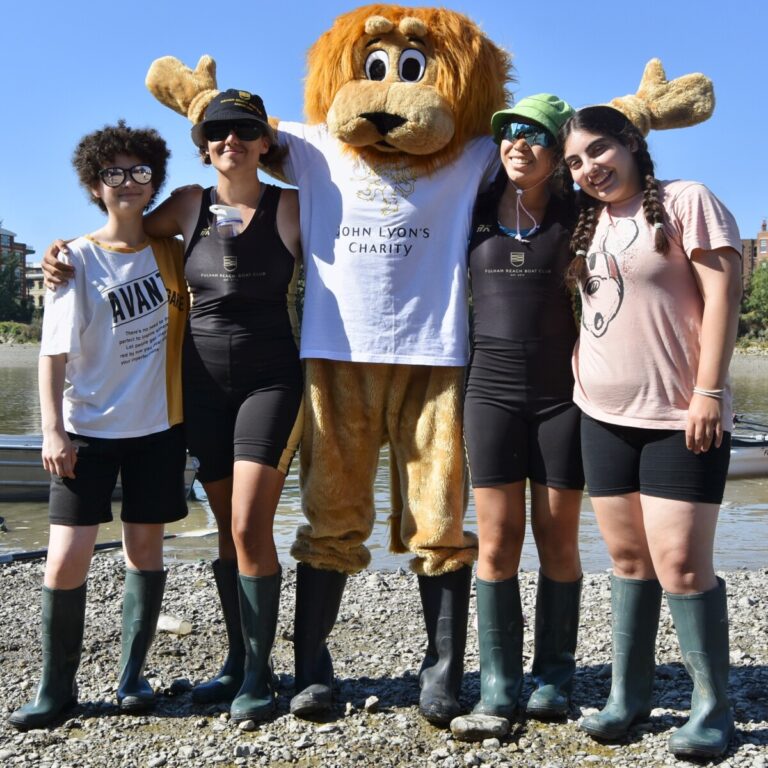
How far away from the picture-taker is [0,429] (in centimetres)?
1769

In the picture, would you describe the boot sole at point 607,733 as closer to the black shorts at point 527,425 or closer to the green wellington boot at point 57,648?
the black shorts at point 527,425

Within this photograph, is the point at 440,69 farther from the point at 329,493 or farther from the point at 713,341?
the point at 329,493

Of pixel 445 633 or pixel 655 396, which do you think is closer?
pixel 655 396

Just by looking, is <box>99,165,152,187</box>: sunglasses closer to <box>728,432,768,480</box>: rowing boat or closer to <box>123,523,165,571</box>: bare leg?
<box>123,523,165,571</box>: bare leg

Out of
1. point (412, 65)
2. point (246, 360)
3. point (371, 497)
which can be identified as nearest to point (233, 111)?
point (412, 65)

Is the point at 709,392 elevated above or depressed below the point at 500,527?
above

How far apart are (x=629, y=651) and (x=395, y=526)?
41.1 inches

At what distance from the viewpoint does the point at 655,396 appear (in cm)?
299

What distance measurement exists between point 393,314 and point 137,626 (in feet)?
5.23

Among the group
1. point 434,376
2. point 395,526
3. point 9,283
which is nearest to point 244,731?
point 395,526

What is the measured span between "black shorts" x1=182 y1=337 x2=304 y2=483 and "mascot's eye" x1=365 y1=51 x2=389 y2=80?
1.17 metres

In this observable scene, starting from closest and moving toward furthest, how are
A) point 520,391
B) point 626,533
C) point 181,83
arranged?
point 626,533, point 520,391, point 181,83

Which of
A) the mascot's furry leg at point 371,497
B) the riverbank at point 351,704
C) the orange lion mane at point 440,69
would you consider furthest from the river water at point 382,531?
the orange lion mane at point 440,69

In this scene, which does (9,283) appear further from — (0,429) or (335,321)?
(335,321)
